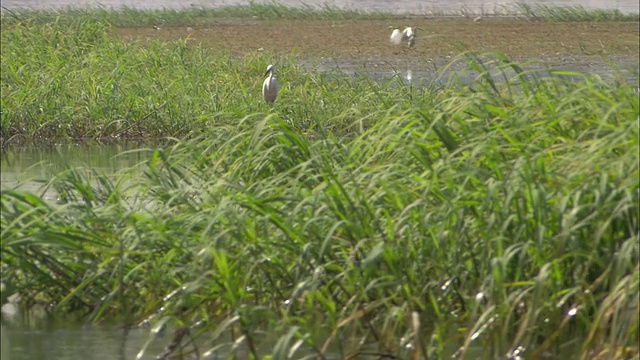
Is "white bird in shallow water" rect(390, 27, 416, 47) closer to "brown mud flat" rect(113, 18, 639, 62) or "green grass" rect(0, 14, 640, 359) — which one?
"brown mud flat" rect(113, 18, 639, 62)

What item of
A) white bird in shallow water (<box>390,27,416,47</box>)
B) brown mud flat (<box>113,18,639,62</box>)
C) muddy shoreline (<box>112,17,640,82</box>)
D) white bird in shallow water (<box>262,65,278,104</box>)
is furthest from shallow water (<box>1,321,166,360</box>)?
white bird in shallow water (<box>390,27,416,47</box>)

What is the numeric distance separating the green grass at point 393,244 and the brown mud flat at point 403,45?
11062 millimetres

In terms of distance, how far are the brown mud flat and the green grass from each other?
11.1m

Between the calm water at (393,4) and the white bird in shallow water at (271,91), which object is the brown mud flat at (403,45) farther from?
the white bird in shallow water at (271,91)

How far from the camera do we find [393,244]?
4594 mm

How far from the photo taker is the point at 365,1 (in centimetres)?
2936

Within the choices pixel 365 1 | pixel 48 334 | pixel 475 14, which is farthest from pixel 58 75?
pixel 365 1

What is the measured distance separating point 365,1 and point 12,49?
58.9 ft

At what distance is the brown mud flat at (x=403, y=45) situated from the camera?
17547 millimetres

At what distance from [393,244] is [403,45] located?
1390 cm

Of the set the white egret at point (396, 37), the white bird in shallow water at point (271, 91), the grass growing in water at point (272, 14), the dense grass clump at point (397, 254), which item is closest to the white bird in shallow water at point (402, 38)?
the white egret at point (396, 37)

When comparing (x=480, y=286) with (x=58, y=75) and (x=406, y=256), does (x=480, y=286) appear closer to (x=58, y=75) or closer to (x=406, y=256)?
(x=406, y=256)

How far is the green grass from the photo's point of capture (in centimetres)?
446

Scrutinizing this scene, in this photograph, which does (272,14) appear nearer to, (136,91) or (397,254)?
(136,91)
